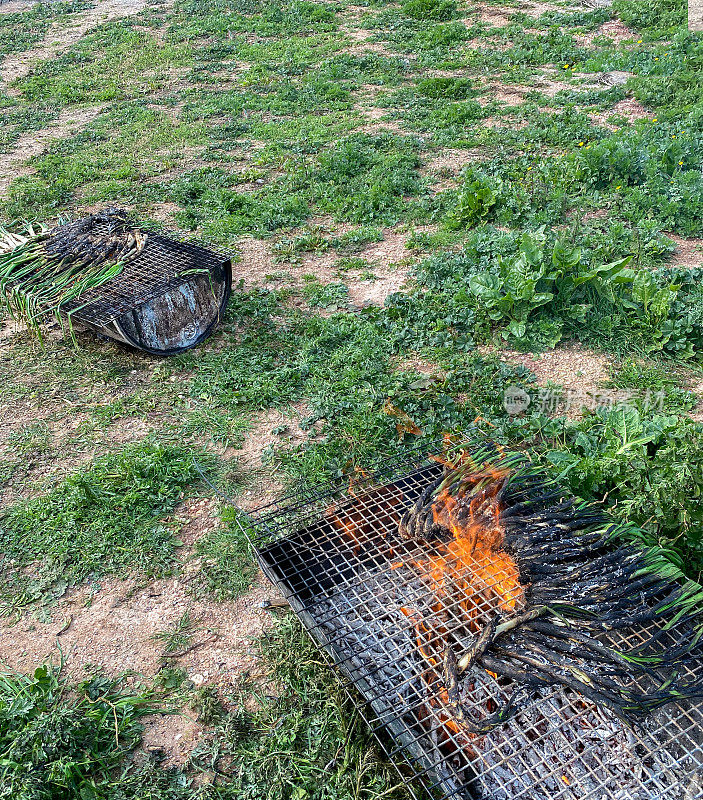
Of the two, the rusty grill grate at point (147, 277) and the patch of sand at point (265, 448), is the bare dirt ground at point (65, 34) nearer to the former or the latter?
the rusty grill grate at point (147, 277)

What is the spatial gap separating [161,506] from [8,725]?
5.12ft

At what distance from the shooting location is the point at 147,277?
560 cm

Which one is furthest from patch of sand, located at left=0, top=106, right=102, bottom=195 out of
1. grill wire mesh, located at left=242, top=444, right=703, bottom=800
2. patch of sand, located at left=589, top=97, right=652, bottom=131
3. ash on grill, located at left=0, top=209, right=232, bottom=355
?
patch of sand, located at left=589, top=97, right=652, bottom=131

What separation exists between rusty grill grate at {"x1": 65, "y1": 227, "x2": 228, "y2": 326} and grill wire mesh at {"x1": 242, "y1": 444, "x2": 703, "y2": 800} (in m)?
2.58

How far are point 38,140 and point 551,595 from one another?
10.3 meters

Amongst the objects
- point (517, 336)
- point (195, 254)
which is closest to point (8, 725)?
point (195, 254)

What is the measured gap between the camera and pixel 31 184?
8.60 metres

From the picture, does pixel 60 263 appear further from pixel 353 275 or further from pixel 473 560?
pixel 473 560

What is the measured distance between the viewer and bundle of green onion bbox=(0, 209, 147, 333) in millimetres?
5410

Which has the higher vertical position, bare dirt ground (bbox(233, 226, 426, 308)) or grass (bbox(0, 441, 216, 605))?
bare dirt ground (bbox(233, 226, 426, 308))

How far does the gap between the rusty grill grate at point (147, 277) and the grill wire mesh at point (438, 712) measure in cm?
258

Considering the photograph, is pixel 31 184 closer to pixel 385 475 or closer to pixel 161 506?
pixel 161 506

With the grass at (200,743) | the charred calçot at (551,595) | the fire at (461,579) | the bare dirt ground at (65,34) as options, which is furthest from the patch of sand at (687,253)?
the bare dirt ground at (65,34)

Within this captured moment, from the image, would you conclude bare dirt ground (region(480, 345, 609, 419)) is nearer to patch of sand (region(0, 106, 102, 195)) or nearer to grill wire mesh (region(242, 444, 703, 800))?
grill wire mesh (region(242, 444, 703, 800))
